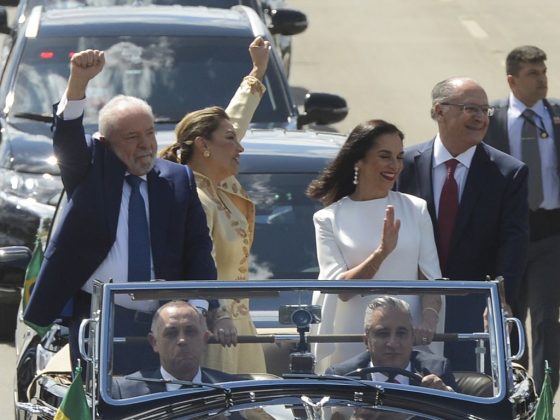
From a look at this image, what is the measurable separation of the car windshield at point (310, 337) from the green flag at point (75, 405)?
14 centimetres

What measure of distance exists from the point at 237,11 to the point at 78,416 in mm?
7571

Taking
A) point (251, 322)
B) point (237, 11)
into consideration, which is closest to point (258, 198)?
point (251, 322)

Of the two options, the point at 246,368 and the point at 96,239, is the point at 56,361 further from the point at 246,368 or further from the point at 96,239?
the point at 246,368

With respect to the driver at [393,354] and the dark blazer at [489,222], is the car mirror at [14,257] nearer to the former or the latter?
the dark blazer at [489,222]

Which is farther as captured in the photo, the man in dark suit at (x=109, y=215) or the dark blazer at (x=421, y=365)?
the man in dark suit at (x=109, y=215)

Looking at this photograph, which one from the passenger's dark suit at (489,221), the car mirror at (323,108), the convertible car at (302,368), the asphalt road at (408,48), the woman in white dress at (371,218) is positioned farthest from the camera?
the asphalt road at (408,48)

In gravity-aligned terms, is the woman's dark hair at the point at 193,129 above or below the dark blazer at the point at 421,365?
above

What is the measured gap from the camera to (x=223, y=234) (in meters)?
7.05

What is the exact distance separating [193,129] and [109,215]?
0.71m

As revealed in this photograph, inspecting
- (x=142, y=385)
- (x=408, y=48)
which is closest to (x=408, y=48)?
(x=408, y=48)

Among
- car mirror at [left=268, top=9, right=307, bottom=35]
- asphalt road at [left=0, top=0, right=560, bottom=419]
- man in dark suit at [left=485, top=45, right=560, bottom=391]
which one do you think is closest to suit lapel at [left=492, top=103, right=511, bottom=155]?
man in dark suit at [left=485, top=45, right=560, bottom=391]

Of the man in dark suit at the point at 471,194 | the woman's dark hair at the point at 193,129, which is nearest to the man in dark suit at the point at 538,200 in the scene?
the man in dark suit at the point at 471,194

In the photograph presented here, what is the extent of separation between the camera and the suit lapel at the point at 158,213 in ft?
21.3

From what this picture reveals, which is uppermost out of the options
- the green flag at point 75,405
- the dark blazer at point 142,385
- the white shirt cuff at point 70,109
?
the white shirt cuff at point 70,109
